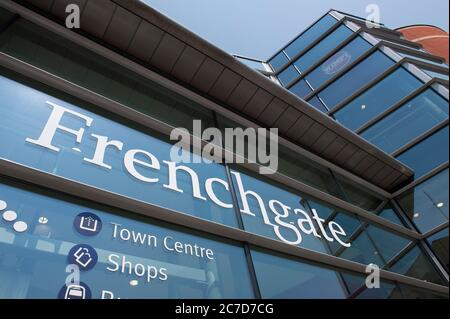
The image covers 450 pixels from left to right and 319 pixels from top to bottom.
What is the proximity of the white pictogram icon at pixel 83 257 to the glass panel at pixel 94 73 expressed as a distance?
8.16 ft

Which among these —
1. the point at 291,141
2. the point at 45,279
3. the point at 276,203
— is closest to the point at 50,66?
the point at 45,279

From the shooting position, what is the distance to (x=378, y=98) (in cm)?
992

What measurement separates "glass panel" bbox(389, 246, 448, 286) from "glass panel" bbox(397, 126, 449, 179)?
6.55ft

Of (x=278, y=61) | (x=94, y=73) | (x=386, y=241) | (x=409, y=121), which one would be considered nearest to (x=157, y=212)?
(x=94, y=73)

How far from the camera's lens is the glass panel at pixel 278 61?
1485cm

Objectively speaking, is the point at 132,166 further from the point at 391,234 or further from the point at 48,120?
the point at 391,234

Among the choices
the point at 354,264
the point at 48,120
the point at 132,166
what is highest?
the point at 48,120

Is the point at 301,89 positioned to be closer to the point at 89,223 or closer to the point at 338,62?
the point at 338,62

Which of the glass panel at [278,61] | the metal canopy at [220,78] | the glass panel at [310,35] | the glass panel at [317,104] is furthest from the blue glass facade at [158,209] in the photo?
the glass panel at [278,61]

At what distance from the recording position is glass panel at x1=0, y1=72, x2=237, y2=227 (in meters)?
3.46

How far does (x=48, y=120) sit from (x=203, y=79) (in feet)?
9.75

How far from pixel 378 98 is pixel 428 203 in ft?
11.5

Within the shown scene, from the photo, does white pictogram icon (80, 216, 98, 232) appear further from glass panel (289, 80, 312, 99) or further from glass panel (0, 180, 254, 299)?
glass panel (289, 80, 312, 99)

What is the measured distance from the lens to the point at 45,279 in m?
2.62
